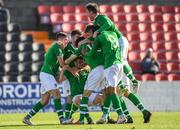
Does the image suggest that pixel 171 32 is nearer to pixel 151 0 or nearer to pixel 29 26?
pixel 151 0

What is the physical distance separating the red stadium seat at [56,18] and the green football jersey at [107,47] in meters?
13.4

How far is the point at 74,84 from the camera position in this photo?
17.6m

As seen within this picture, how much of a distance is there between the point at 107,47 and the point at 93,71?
65 centimetres

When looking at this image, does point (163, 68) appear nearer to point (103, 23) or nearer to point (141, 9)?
point (141, 9)

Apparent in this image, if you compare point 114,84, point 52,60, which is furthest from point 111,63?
point 52,60

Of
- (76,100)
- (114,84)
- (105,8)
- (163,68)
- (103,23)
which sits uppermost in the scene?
(105,8)

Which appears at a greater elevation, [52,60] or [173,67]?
[173,67]

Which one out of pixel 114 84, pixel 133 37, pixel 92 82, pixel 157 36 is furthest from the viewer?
pixel 157 36

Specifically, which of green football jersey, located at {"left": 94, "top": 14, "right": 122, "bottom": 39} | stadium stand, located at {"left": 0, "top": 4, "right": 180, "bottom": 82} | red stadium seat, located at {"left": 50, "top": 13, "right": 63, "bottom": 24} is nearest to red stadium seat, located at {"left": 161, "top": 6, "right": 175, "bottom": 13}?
stadium stand, located at {"left": 0, "top": 4, "right": 180, "bottom": 82}

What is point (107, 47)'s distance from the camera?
16219mm

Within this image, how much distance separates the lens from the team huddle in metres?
16.2

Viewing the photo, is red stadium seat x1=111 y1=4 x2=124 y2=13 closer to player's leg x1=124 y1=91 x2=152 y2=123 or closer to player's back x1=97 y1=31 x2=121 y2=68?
player's leg x1=124 y1=91 x2=152 y2=123

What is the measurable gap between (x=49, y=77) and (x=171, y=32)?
46.7 ft

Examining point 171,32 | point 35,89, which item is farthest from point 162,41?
point 35,89
